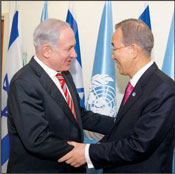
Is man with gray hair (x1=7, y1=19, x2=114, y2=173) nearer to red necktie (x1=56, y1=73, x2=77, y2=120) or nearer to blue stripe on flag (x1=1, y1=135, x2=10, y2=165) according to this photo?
red necktie (x1=56, y1=73, x2=77, y2=120)

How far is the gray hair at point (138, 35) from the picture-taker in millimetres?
1680

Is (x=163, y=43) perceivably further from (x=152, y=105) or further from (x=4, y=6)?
(x=4, y=6)

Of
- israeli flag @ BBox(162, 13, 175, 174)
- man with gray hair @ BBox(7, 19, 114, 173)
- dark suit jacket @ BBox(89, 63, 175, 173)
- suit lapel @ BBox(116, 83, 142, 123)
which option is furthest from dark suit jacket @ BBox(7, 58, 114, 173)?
israeli flag @ BBox(162, 13, 175, 174)

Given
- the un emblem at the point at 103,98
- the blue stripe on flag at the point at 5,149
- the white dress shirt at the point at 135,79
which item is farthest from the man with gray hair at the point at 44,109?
the blue stripe on flag at the point at 5,149

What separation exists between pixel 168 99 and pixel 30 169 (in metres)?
0.95

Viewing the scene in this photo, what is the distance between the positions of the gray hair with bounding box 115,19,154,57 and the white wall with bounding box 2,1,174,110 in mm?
1211

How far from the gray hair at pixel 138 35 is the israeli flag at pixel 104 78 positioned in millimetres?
1134

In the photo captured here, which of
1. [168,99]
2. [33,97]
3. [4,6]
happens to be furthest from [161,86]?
[4,6]

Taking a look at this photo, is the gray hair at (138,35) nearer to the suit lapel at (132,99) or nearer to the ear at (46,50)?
the suit lapel at (132,99)

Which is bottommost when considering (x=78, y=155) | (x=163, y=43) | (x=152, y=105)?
(x=78, y=155)

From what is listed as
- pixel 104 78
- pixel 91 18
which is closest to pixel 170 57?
pixel 104 78

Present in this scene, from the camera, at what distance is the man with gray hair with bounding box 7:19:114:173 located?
5.15 feet

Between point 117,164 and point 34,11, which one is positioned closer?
point 117,164

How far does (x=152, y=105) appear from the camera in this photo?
1.52m
